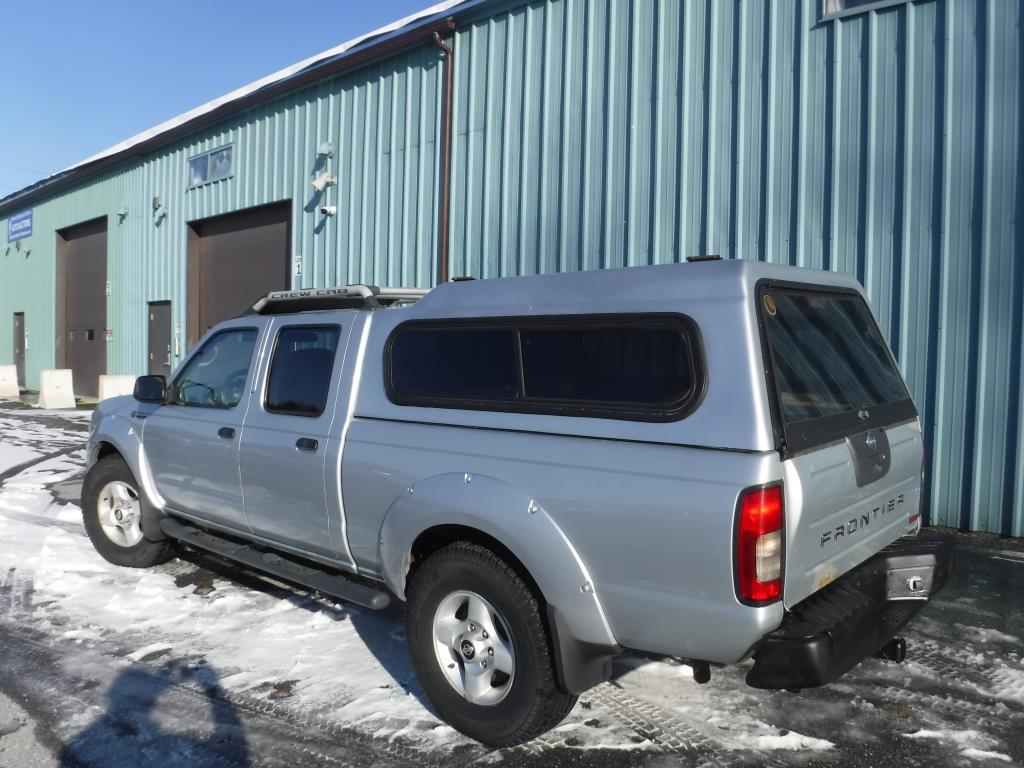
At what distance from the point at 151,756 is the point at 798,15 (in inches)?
309

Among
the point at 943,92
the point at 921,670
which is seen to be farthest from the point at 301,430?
the point at 943,92

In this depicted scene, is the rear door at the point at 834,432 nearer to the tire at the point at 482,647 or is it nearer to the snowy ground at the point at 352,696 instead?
the snowy ground at the point at 352,696

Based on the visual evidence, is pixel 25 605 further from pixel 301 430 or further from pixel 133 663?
pixel 301 430

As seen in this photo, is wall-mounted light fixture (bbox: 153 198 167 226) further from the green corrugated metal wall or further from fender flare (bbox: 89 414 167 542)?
fender flare (bbox: 89 414 167 542)

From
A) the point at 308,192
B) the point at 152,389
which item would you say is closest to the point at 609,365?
the point at 152,389

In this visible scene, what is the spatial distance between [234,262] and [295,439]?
38.9 ft

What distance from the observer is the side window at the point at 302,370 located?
4109mm

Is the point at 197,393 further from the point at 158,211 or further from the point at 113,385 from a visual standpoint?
the point at 158,211

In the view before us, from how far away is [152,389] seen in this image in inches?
200

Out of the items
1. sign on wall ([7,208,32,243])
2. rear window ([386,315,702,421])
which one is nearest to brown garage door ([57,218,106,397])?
sign on wall ([7,208,32,243])

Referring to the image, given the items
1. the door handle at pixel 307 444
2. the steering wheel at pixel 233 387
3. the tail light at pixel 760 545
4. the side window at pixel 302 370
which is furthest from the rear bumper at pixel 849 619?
the steering wheel at pixel 233 387

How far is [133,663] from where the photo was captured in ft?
13.4

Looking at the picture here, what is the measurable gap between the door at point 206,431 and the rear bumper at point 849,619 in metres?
2.99

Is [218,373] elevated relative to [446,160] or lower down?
lower down
